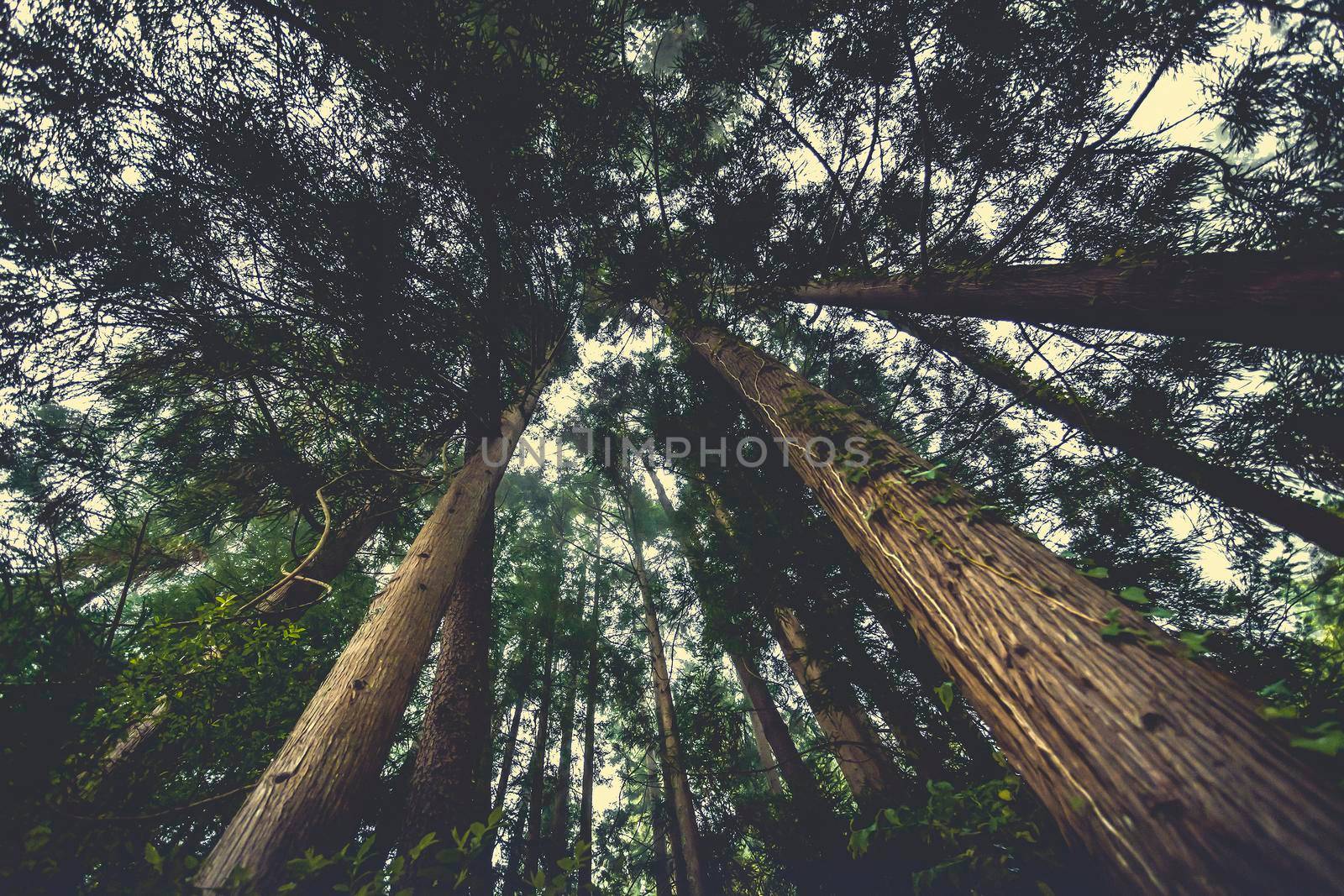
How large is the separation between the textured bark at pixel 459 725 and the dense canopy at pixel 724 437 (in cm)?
4

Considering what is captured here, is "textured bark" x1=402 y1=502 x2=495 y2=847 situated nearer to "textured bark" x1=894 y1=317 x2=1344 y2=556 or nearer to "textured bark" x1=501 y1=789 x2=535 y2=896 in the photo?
"textured bark" x1=501 y1=789 x2=535 y2=896

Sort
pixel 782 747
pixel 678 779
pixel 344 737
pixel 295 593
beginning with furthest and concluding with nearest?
pixel 678 779 → pixel 782 747 → pixel 295 593 → pixel 344 737

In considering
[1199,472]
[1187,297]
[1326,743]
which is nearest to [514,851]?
[1326,743]

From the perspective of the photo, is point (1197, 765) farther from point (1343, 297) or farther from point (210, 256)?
point (210, 256)

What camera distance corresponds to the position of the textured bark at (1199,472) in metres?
2.85

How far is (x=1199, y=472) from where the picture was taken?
323 cm

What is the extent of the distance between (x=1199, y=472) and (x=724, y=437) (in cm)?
437

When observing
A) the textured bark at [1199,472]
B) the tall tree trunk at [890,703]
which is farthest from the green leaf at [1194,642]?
the tall tree trunk at [890,703]

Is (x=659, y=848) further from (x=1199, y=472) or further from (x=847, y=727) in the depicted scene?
(x=1199, y=472)

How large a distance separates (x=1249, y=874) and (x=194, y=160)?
211 inches

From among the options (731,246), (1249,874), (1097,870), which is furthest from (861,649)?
(731,246)

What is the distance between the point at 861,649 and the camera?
408 cm

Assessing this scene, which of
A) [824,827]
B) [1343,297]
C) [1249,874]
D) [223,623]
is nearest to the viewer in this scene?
[1249,874]

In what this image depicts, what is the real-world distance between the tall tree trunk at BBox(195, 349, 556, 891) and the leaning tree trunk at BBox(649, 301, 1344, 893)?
8.53ft
